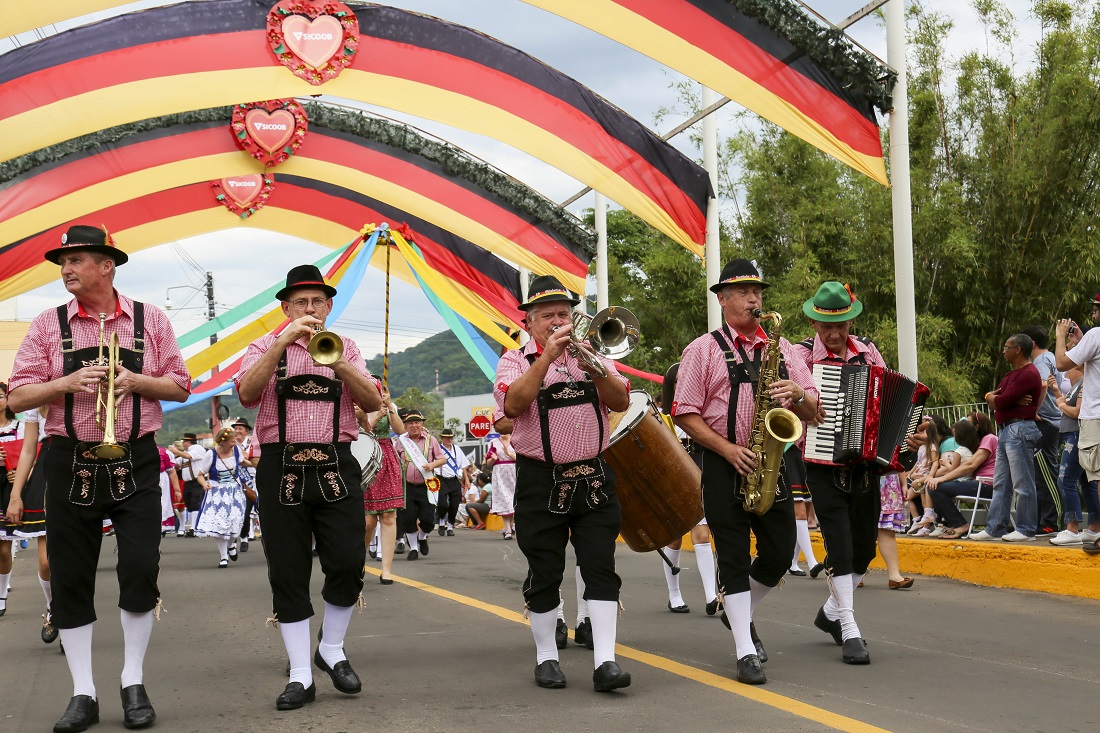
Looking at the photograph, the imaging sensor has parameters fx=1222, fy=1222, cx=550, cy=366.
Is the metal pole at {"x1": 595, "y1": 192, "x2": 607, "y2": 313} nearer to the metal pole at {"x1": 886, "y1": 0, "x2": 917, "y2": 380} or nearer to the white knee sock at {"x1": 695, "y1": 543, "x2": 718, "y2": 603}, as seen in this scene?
the metal pole at {"x1": 886, "y1": 0, "x2": 917, "y2": 380}

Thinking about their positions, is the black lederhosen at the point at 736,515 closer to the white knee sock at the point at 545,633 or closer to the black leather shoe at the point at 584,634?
the white knee sock at the point at 545,633

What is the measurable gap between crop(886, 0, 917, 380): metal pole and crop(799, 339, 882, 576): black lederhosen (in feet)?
19.8

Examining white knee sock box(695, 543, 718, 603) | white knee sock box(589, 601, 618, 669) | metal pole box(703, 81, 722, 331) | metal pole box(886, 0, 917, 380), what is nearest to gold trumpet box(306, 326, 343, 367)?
white knee sock box(589, 601, 618, 669)

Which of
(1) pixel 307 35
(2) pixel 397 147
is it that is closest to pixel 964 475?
(1) pixel 307 35

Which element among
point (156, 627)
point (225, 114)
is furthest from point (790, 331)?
point (156, 627)

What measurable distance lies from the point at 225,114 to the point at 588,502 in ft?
58.2

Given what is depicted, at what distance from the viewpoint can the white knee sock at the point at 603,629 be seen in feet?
19.7

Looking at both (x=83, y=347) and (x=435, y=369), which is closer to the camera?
(x=83, y=347)

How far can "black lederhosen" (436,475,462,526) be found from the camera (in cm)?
2092

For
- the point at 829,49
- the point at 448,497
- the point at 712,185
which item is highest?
the point at 829,49

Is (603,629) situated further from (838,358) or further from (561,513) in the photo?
(838,358)

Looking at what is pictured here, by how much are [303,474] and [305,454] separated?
0.10 meters

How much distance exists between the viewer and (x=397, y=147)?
2297 centimetres

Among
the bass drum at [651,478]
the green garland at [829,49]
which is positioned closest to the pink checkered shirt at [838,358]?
the bass drum at [651,478]
